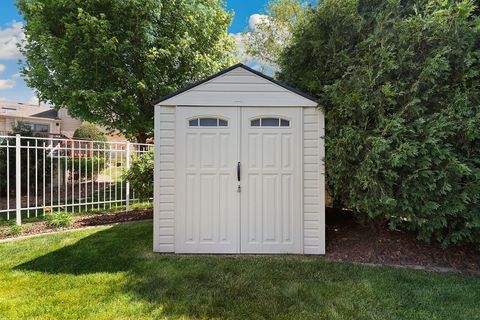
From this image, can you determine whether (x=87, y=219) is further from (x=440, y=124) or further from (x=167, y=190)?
(x=440, y=124)

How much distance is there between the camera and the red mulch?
11.8ft

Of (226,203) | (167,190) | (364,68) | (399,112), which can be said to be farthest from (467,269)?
(167,190)

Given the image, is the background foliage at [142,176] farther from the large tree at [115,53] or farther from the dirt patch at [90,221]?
the large tree at [115,53]

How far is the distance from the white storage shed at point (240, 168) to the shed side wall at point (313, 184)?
0.05 ft

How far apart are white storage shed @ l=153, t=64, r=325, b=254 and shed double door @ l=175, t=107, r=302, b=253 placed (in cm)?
2

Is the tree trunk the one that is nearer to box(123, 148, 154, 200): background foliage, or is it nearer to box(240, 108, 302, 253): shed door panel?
box(123, 148, 154, 200): background foliage

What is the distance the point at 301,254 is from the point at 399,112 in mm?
2459

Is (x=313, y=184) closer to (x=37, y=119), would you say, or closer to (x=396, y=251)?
(x=396, y=251)

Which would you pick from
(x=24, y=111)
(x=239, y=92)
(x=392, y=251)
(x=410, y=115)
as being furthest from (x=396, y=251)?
(x=24, y=111)

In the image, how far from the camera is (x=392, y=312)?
247 centimetres

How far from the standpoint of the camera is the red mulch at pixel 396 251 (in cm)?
360

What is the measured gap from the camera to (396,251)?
12.6 feet

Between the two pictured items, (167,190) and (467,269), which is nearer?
(467,269)

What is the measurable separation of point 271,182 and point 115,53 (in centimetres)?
617
